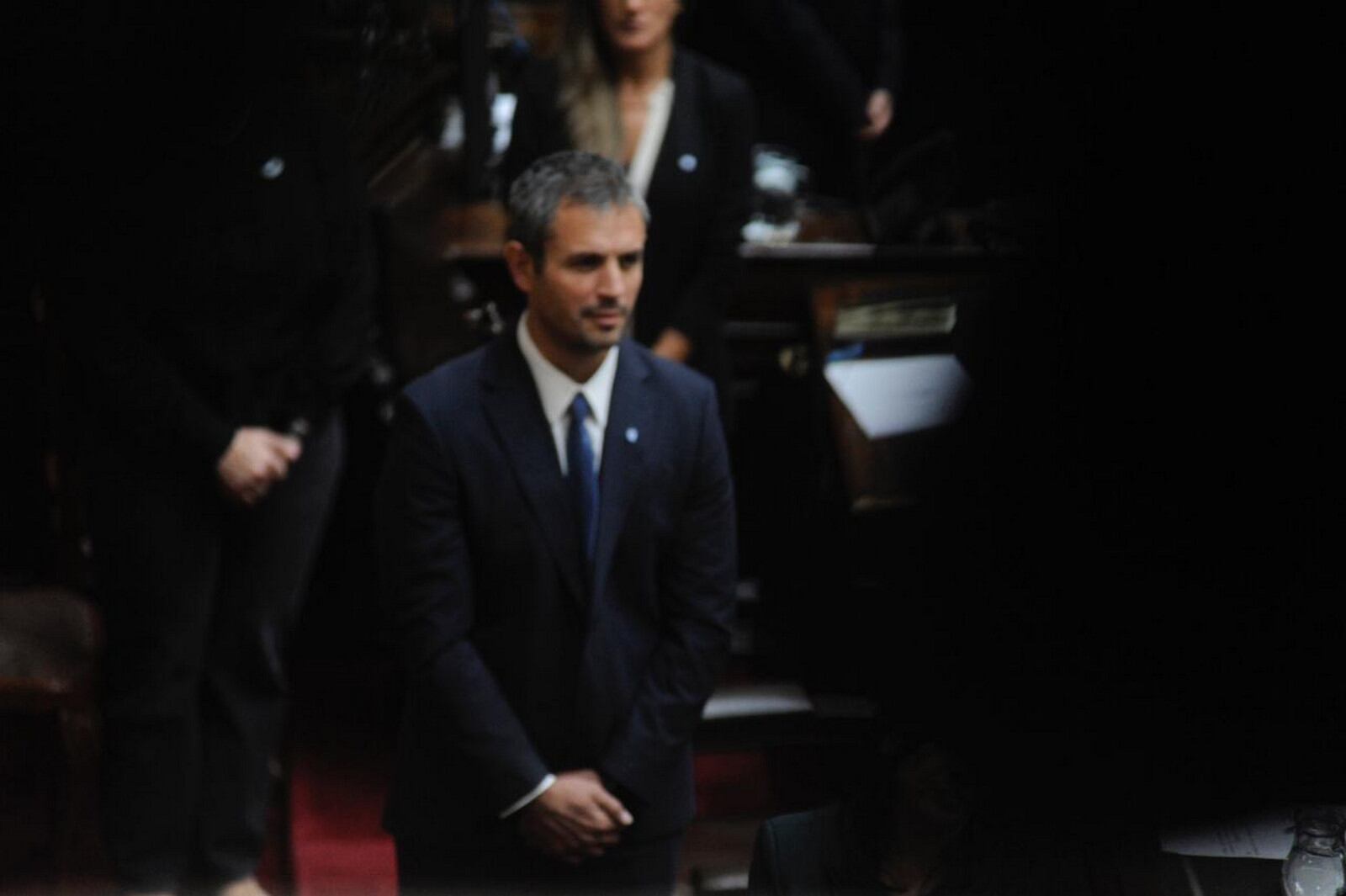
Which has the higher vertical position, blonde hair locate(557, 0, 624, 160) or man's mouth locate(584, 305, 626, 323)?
blonde hair locate(557, 0, 624, 160)

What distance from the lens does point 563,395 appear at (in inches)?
70.7

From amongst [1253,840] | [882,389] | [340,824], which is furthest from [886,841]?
[340,824]

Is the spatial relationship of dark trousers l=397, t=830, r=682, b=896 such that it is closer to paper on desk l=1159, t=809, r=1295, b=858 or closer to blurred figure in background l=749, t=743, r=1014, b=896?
blurred figure in background l=749, t=743, r=1014, b=896

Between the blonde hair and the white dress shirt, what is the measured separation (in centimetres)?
62

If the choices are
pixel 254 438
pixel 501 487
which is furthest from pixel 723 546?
pixel 254 438

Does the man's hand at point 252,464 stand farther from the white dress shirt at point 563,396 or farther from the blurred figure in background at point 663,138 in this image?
the white dress shirt at point 563,396

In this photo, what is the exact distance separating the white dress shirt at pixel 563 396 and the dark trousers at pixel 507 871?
7 centimetres

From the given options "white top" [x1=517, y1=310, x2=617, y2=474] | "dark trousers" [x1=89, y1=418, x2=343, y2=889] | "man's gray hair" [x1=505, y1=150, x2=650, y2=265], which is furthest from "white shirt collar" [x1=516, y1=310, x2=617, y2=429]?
"dark trousers" [x1=89, y1=418, x2=343, y2=889]

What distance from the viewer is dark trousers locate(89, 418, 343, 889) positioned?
7.94 feet

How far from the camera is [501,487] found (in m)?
1.76

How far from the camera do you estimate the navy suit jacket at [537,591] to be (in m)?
1.76

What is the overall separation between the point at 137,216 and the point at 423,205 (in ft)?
4.06

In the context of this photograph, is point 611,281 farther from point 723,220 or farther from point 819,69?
point 819,69

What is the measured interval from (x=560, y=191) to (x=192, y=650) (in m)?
1.13
